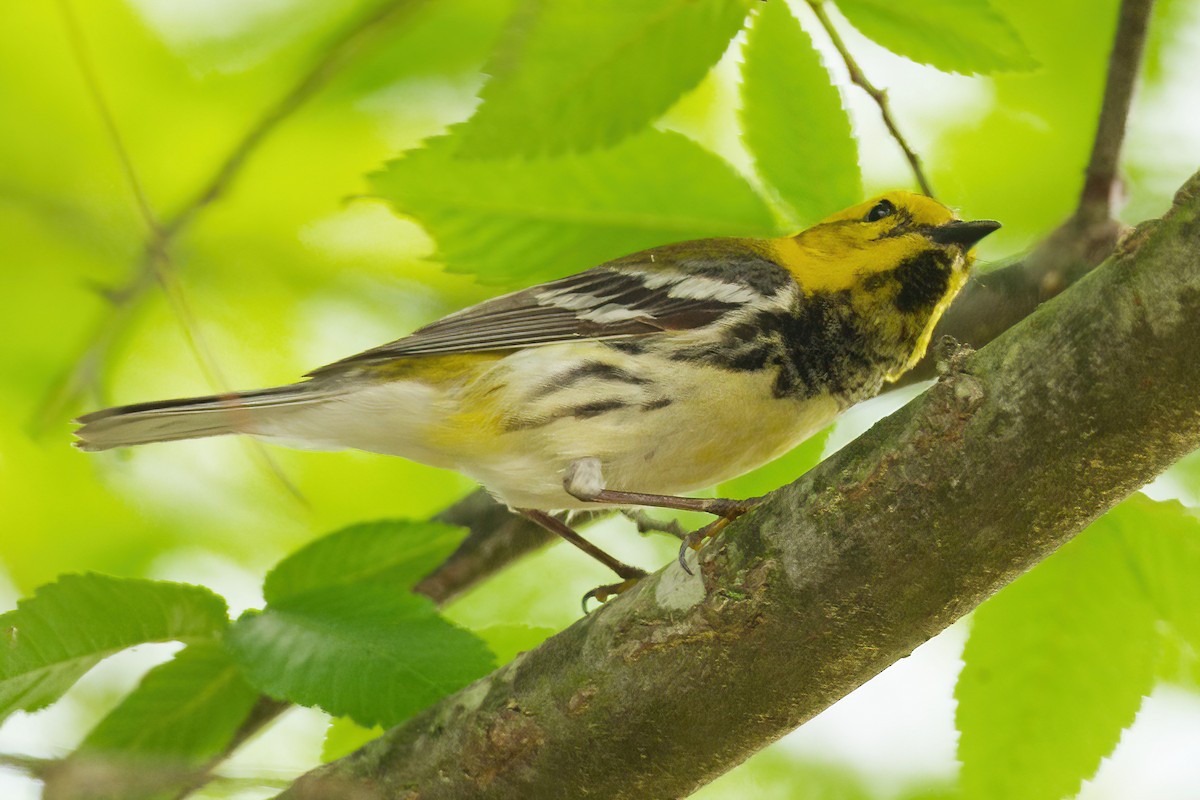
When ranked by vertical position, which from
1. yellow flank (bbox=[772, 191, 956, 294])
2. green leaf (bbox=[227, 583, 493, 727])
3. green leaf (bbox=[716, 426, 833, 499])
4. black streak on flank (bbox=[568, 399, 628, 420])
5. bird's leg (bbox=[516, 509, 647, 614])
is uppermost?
yellow flank (bbox=[772, 191, 956, 294])

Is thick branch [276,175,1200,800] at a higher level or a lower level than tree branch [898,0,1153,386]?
lower

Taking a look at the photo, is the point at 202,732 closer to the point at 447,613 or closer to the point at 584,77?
the point at 447,613

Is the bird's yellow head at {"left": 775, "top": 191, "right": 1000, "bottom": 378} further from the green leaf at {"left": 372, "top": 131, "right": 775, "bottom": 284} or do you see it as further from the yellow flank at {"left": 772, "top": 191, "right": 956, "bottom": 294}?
the green leaf at {"left": 372, "top": 131, "right": 775, "bottom": 284}

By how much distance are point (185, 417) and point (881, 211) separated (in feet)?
5.95

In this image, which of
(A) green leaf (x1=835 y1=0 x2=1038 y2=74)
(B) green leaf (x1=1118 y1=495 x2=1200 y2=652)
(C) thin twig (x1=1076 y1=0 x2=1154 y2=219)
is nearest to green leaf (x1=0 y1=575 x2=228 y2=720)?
(A) green leaf (x1=835 y1=0 x2=1038 y2=74)

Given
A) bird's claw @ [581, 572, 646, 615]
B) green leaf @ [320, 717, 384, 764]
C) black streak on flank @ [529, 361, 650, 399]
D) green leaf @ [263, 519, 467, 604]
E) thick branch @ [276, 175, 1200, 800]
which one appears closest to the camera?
thick branch @ [276, 175, 1200, 800]

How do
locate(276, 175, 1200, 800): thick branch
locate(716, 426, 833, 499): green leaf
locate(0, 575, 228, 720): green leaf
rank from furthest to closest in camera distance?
locate(716, 426, 833, 499): green leaf, locate(0, 575, 228, 720): green leaf, locate(276, 175, 1200, 800): thick branch

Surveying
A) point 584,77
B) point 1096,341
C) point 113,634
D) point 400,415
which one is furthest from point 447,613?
point 1096,341

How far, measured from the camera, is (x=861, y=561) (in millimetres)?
1676

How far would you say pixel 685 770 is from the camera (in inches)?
77.3

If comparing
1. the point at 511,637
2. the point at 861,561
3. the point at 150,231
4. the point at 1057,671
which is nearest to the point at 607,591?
the point at 511,637

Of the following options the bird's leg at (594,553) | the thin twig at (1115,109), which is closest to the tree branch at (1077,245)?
the thin twig at (1115,109)

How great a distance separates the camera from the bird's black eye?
10.3ft

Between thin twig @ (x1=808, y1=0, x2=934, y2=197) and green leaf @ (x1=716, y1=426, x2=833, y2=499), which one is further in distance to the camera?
green leaf @ (x1=716, y1=426, x2=833, y2=499)
